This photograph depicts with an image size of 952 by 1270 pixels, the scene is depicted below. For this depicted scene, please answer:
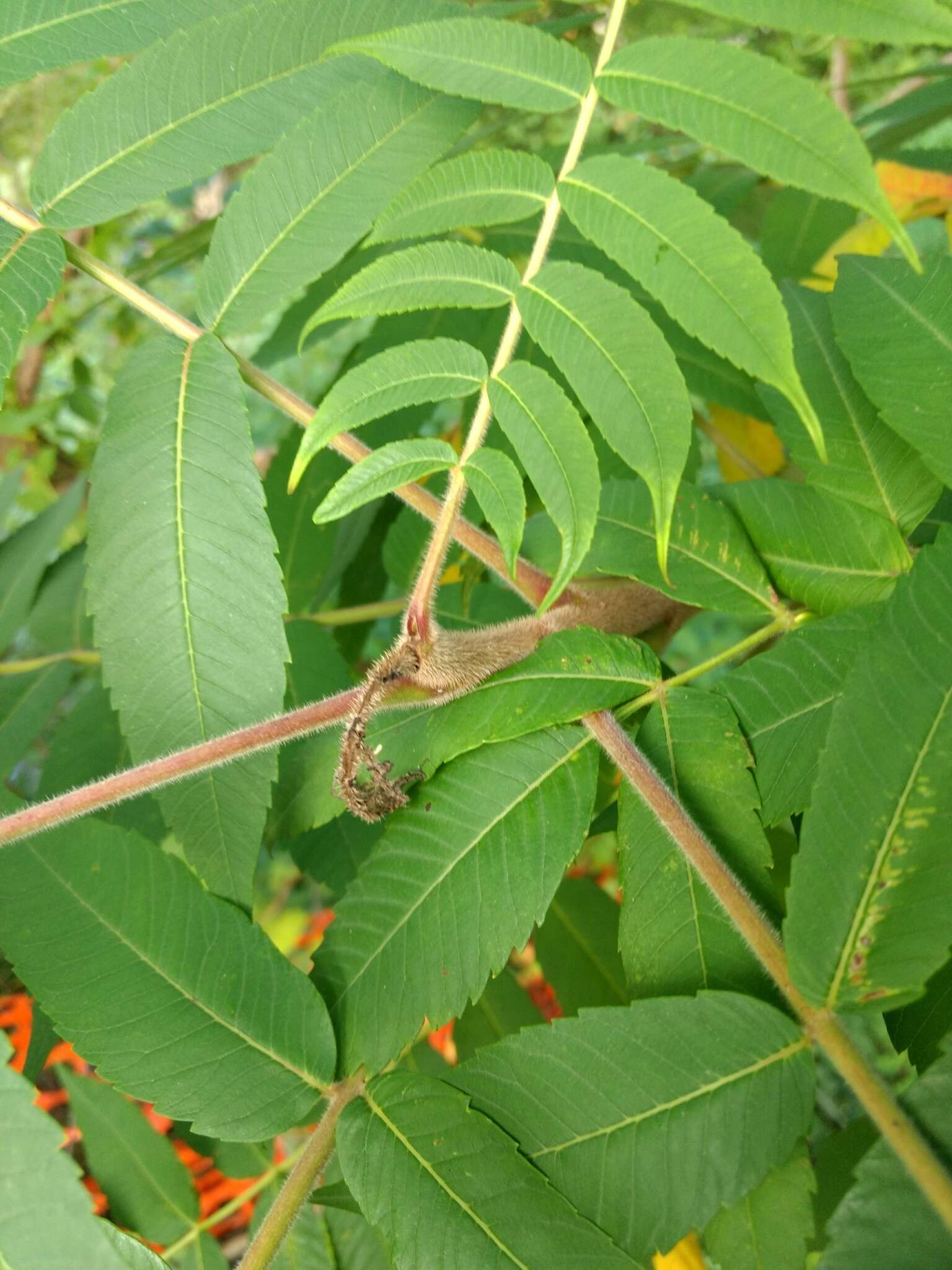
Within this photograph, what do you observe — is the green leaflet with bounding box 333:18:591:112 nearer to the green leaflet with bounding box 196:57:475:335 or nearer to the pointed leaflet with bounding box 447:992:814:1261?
the green leaflet with bounding box 196:57:475:335

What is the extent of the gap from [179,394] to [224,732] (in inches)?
9.7

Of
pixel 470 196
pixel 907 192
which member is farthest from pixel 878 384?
pixel 907 192

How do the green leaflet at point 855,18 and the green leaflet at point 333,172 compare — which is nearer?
the green leaflet at point 855,18

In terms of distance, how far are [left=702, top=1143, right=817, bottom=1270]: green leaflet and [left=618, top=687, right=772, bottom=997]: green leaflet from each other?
0.35ft

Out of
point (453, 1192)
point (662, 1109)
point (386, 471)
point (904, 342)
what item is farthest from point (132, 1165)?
point (904, 342)

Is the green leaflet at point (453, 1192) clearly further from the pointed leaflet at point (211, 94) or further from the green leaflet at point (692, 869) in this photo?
the pointed leaflet at point (211, 94)

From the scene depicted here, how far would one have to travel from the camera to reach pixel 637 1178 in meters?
0.59

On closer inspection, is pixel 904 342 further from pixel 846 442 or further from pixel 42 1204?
pixel 42 1204

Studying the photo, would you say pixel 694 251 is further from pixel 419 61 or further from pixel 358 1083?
pixel 358 1083

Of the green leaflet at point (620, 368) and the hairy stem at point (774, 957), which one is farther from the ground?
the green leaflet at point (620, 368)

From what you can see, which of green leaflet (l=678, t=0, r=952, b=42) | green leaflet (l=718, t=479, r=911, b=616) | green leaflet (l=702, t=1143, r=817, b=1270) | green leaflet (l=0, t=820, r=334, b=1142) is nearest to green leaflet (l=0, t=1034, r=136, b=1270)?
green leaflet (l=0, t=820, r=334, b=1142)

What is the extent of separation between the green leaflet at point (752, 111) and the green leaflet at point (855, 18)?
29 mm

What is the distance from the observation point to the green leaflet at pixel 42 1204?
480 millimetres

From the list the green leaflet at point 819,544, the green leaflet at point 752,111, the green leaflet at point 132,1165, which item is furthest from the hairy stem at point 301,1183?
the green leaflet at point 752,111
